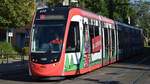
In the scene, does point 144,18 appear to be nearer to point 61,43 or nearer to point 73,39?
point 73,39

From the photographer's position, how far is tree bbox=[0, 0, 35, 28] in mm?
44031

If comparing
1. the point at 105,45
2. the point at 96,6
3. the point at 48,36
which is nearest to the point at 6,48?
the point at 105,45

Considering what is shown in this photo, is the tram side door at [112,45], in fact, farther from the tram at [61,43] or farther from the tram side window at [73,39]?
the tram side window at [73,39]

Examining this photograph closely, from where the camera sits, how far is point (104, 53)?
1099 inches

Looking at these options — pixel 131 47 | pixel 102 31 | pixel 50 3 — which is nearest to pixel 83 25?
pixel 102 31

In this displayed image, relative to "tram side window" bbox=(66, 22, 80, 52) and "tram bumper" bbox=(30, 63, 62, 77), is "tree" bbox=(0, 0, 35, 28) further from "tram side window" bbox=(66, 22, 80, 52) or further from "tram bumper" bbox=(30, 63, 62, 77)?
"tram bumper" bbox=(30, 63, 62, 77)

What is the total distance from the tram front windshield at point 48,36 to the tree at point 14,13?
23.8 meters

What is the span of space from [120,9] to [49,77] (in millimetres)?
62233

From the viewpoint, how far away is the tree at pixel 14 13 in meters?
44.0

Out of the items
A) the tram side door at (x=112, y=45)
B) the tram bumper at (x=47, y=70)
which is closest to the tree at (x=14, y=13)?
the tram side door at (x=112, y=45)

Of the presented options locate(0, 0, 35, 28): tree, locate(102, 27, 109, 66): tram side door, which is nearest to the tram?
locate(102, 27, 109, 66): tram side door

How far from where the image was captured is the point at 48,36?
20.2 meters

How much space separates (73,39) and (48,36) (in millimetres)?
1242

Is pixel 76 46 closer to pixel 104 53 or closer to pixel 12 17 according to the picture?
pixel 104 53
